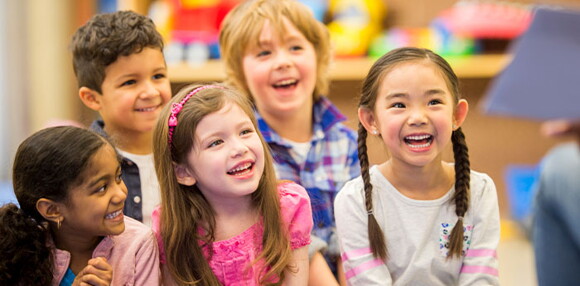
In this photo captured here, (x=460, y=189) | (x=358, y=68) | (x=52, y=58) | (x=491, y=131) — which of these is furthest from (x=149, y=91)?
(x=52, y=58)

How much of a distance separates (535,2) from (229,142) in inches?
66.1

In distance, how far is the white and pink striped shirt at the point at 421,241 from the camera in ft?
3.74

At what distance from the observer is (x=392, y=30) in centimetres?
253

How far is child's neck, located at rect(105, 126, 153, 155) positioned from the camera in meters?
1.38

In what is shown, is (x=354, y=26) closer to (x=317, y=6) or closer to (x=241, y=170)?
(x=317, y=6)

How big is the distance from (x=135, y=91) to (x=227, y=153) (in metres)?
0.33

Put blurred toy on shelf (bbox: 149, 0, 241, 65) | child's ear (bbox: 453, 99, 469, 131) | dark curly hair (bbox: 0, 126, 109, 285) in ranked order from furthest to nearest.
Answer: blurred toy on shelf (bbox: 149, 0, 241, 65), child's ear (bbox: 453, 99, 469, 131), dark curly hair (bbox: 0, 126, 109, 285)

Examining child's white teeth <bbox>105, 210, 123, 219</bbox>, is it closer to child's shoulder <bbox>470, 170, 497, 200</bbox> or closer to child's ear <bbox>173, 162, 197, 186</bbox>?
child's ear <bbox>173, 162, 197, 186</bbox>

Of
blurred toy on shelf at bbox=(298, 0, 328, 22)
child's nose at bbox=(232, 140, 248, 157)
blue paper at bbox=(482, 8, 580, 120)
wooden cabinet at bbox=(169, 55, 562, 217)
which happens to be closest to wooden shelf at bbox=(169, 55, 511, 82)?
wooden cabinet at bbox=(169, 55, 562, 217)

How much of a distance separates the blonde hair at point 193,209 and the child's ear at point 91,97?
0.88 feet

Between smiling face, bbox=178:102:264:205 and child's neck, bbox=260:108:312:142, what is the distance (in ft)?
1.19

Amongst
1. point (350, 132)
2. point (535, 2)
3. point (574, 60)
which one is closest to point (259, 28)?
point (350, 132)

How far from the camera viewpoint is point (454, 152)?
1180 millimetres

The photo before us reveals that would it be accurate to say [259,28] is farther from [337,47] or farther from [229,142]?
[337,47]
